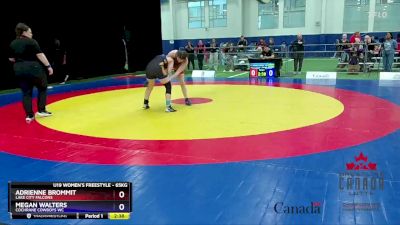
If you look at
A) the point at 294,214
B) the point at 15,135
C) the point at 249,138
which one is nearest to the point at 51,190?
the point at 294,214

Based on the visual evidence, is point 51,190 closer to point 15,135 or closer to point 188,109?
point 15,135

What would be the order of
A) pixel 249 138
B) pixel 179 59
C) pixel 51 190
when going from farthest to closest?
pixel 179 59, pixel 249 138, pixel 51 190

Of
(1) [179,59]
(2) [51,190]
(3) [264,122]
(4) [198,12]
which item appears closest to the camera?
(2) [51,190]

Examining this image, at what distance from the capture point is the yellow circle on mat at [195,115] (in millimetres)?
6203

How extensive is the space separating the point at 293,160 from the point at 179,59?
3932 millimetres

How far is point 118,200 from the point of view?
3.06m
